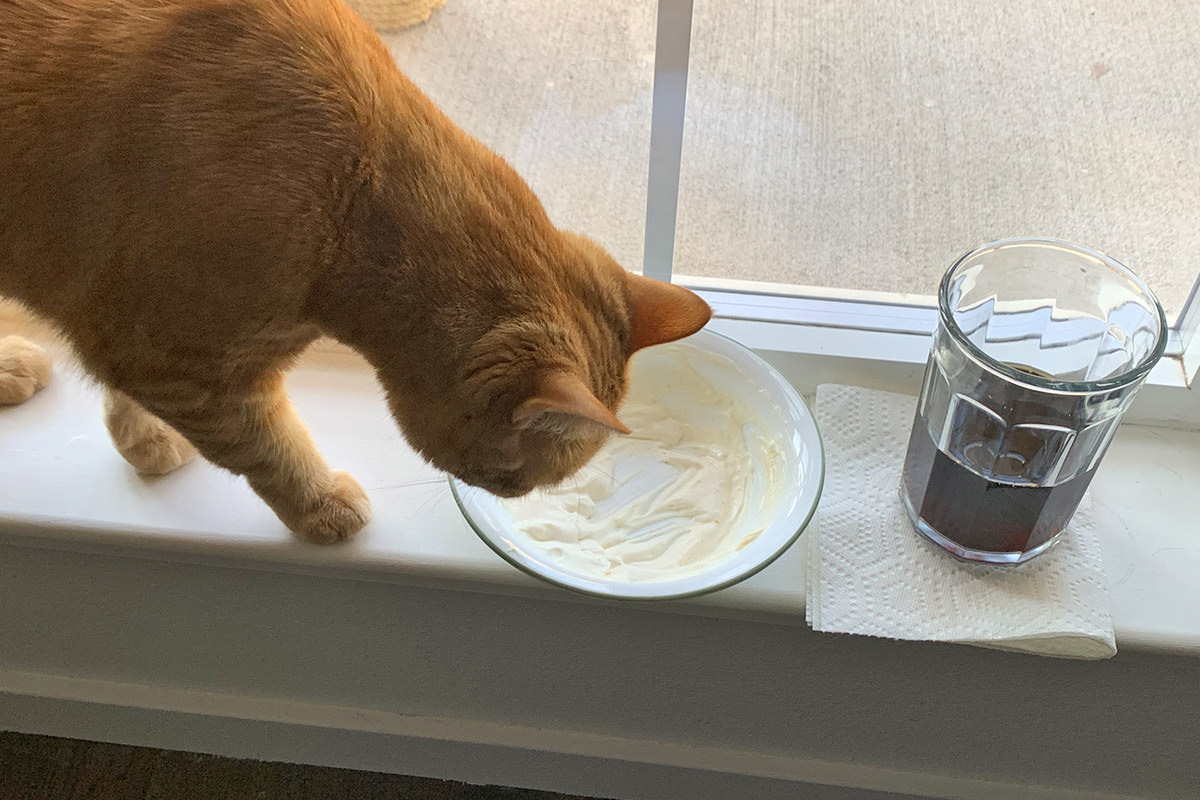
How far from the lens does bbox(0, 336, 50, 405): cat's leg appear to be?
1018 millimetres

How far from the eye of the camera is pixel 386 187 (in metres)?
0.67

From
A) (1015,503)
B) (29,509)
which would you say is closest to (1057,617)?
(1015,503)

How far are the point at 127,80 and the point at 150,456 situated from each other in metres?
0.41

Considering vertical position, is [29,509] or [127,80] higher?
[127,80]

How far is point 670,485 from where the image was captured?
974mm

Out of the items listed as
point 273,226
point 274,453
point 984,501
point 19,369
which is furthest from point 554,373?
point 19,369

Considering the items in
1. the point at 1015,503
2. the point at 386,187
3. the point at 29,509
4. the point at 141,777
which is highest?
the point at 386,187

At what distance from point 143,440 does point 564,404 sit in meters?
0.54

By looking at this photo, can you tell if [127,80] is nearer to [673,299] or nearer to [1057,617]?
[673,299]

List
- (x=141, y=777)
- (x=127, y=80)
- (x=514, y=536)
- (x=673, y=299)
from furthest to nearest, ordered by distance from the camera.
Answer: (x=141, y=777)
(x=514, y=536)
(x=673, y=299)
(x=127, y=80)

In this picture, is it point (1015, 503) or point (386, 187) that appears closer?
point (386, 187)

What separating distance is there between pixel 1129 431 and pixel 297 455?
785 millimetres

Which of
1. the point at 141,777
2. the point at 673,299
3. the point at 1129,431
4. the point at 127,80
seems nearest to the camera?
the point at 127,80

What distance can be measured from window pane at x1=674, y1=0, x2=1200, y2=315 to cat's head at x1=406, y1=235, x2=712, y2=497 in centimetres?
31
